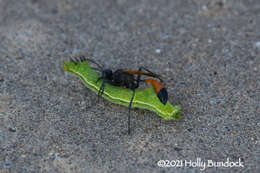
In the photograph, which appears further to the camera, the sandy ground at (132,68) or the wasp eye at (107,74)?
the wasp eye at (107,74)

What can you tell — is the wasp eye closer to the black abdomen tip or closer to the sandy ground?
the sandy ground

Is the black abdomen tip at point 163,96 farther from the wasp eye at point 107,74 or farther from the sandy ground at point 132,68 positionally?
the wasp eye at point 107,74

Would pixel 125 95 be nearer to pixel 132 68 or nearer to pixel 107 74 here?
pixel 107 74

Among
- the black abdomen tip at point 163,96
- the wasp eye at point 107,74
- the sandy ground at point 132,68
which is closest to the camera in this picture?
the sandy ground at point 132,68

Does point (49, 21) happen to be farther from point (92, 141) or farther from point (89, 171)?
point (89, 171)

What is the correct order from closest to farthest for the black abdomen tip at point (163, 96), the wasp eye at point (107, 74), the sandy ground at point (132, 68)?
the sandy ground at point (132, 68) → the black abdomen tip at point (163, 96) → the wasp eye at point (107, 74)

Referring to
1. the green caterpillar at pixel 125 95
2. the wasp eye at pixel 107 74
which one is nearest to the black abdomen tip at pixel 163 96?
the green caterpillar at pixel 125 95

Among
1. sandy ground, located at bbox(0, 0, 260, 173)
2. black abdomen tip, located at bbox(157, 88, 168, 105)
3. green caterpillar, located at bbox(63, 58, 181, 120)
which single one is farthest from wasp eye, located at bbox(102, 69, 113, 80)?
black abdomen tip, located at bbox(157, 88, 168, 105)
